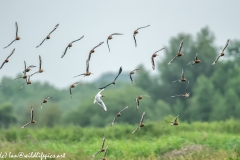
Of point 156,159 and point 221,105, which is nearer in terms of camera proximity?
point 156,159

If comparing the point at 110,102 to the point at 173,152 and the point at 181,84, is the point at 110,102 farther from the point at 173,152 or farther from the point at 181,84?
the point at 173,152

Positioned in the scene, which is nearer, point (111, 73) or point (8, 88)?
point (8, 88)

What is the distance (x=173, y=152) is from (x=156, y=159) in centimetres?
136

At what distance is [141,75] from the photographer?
91.1 meters

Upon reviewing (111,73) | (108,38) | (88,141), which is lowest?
(111,73)

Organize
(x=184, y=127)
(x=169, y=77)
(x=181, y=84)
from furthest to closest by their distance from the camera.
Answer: (x=169, y=77), (x=181, y=84), (x=184, y=127)

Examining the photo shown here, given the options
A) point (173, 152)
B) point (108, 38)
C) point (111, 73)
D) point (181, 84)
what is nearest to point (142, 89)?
point (181, 84)

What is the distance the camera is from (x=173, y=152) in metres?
27.6

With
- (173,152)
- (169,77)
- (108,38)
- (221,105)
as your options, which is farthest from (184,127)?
(169,77)

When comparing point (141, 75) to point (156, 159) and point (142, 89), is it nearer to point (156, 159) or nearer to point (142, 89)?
point (142, 89)

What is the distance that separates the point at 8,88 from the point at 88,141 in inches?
3224

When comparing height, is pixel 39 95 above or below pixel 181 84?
below

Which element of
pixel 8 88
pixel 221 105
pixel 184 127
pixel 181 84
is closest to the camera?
pixel 184 127

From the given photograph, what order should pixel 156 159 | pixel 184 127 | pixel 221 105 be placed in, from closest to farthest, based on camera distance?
pixel 156 159 → pixel 184 127 → pixel 221 105
